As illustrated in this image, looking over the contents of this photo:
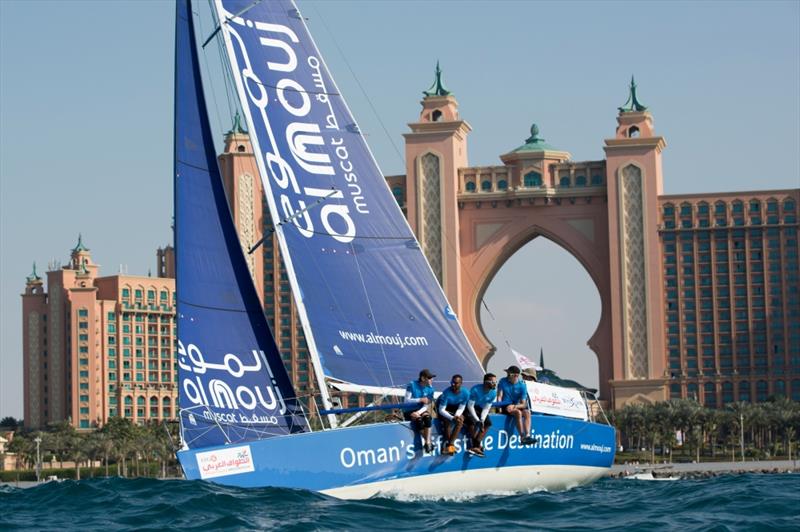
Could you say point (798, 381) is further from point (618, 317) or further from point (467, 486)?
point (467, 486)

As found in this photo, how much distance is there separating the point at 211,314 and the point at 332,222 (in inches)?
96.5

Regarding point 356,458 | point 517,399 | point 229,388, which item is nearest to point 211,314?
point 229,388

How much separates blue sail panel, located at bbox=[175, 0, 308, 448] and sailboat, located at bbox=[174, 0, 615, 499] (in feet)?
0.07

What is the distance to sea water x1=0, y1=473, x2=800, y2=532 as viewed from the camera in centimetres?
1752

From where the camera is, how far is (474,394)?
856 inches

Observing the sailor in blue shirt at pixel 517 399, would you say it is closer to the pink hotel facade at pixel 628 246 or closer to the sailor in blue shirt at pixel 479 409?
the sailor in blue shirt at pixel 479 409

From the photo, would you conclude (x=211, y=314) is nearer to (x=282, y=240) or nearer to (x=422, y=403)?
(x=282, y=240)

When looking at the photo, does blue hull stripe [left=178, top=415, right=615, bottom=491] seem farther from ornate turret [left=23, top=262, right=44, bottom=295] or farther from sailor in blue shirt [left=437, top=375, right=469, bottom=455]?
ornate turret [left=23, top=262, right=44, bottom=295]

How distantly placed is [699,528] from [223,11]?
36.2 feet

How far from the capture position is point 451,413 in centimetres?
2159

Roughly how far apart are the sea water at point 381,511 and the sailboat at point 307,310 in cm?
52

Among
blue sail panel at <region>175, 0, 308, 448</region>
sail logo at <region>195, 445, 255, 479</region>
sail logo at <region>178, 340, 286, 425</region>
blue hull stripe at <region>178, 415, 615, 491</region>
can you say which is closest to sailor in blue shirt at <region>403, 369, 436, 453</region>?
blue hull stripe at <region>178, 415, 615, 491</region>

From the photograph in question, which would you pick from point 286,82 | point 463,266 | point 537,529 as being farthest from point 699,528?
point 463,266

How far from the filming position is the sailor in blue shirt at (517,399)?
882 inches
